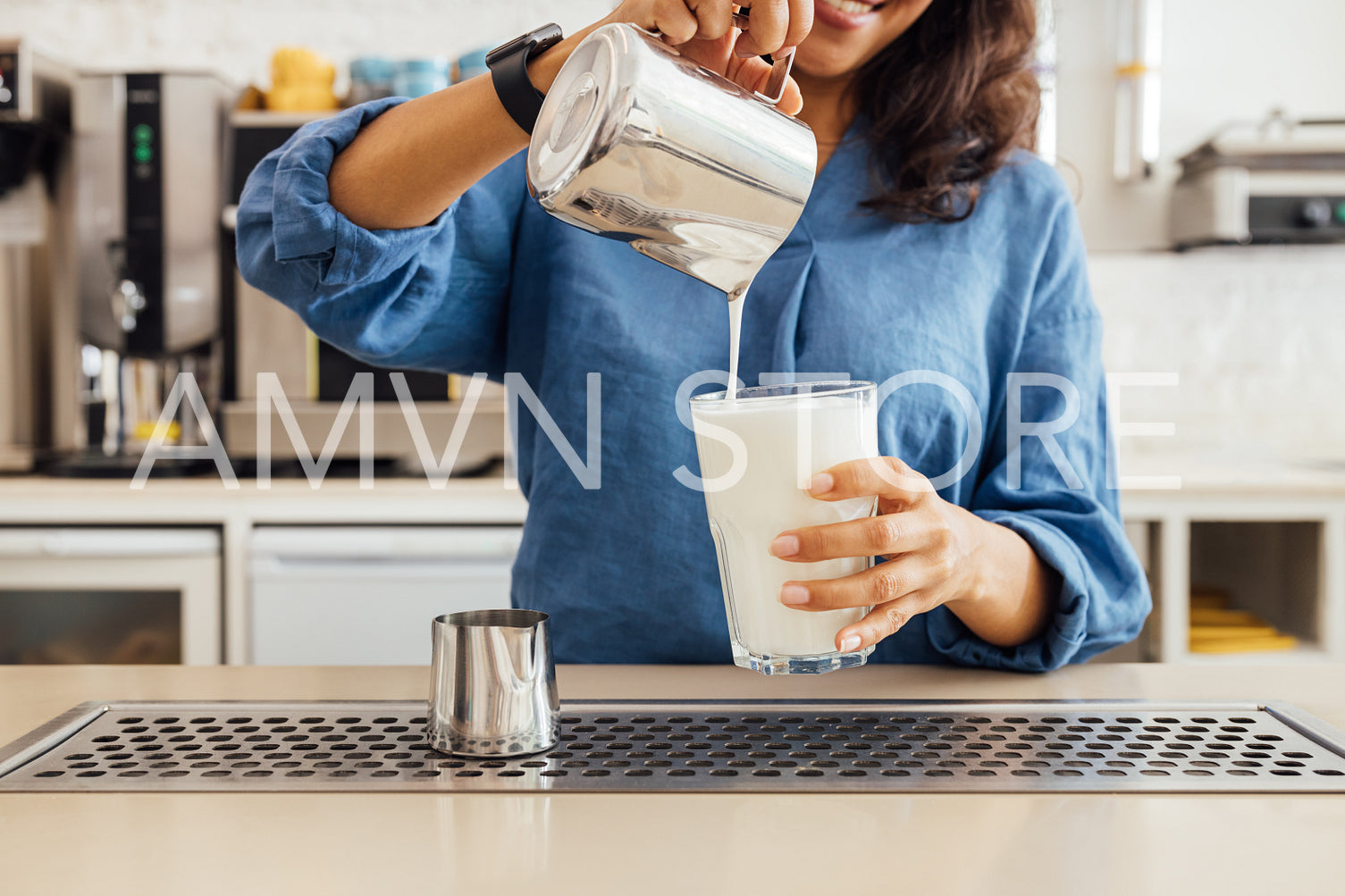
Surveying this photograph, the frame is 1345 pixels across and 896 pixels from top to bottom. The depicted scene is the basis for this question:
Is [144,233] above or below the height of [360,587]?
above

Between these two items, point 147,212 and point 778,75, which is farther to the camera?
point 147,212

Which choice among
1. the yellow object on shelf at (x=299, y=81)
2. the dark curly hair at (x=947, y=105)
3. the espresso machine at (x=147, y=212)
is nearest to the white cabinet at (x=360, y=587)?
the espresso machine at (x=147, y=212)

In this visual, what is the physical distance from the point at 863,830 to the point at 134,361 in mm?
2349

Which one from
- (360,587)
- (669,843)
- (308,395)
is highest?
(308,395)

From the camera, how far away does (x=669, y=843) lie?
0.58 m

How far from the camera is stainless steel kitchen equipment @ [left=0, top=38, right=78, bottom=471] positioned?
95.0 inches

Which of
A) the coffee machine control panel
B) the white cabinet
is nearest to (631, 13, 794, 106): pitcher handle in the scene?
the white cabinet

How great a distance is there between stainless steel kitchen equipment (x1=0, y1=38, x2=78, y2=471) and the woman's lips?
2.01m

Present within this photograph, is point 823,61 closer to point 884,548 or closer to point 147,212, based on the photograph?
point 884,548

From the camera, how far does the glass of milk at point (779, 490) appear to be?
2.33 ft

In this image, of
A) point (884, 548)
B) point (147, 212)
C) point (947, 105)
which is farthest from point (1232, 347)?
point (147, 212)

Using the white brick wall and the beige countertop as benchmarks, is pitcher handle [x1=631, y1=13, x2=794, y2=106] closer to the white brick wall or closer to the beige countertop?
the beige countertop

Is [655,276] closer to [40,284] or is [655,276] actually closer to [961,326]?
[961,326]

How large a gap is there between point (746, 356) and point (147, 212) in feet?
6.03
